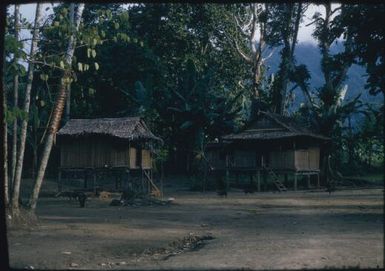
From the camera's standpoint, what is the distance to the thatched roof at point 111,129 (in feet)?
78.4

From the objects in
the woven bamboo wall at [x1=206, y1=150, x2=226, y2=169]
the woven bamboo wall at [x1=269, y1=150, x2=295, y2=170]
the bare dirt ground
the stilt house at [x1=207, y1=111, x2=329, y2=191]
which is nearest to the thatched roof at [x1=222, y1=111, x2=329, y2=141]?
the stilt house at [x1=207, y1=111, x2=329, y2=191]

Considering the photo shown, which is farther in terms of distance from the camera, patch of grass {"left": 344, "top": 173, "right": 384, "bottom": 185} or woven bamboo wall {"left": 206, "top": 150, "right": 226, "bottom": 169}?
woven bamboo wall {"left": 206, "top": 150, "right": 226, "bottom": 169}

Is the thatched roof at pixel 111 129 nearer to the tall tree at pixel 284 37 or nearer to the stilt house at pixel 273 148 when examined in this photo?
the stilt house at pixel 273 148

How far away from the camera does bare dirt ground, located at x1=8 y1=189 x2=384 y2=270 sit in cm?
734

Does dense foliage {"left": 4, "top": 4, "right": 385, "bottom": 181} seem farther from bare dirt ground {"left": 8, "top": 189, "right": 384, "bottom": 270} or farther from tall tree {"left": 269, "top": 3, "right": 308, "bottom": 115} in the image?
bare dirt ground {"left": 8, "top": 189, "right": 384, "bottom": 270}

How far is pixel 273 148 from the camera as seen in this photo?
28391 mm

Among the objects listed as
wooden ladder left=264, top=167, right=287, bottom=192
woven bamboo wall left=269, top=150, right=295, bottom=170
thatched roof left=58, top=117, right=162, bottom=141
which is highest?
thatched roof left=58, top=117, right=162, bottom=141

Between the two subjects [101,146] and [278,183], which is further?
[278,183]

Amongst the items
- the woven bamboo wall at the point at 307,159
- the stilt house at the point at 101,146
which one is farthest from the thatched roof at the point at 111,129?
the woven bamboo wall at the point at 307,159

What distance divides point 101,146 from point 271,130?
1032cm

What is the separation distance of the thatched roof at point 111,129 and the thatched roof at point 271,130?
636cm

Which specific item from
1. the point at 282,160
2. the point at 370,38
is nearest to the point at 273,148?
the point at 282,160

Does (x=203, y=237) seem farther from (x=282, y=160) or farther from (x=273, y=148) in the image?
(x=273, y=148)

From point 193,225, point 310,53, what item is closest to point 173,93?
point 193,225
